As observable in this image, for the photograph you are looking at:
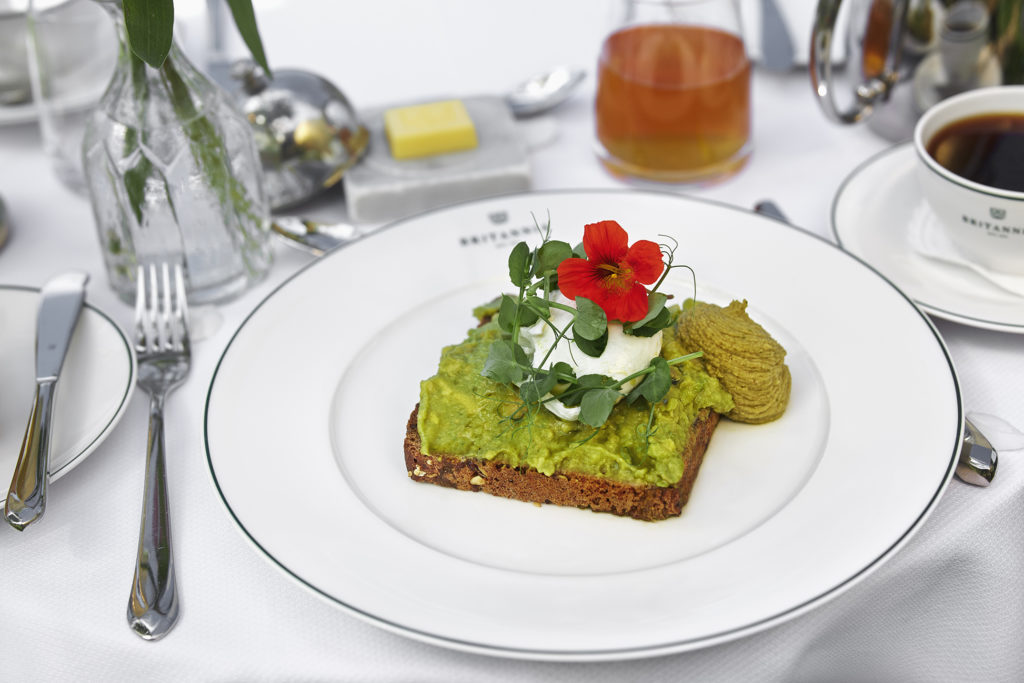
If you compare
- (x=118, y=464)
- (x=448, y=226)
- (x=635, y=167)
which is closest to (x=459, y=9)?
(x=635, y=167)

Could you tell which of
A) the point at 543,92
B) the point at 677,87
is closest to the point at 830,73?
the point at 677,87

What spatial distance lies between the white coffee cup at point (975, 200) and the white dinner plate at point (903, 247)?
0.05 meters

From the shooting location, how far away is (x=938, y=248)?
1506 millimetres

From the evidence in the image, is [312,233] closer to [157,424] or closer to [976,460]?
[157,424]

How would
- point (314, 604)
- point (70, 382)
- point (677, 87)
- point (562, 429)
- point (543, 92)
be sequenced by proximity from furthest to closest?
point (543, 92)
point (677, 87)
point (70, 382)
point (562, 429)
point (314, 604)

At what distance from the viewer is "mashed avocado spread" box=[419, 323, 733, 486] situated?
111 cm

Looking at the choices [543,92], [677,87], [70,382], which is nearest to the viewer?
[70,382]

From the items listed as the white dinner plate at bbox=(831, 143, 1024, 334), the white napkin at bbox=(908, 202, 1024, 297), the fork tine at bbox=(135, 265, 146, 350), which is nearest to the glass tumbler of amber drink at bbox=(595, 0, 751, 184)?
the white dinner plate at bbox=(831, 143, 1024, 334)

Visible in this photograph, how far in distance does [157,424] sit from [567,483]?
561 millimetres

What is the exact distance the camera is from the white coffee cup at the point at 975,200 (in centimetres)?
133

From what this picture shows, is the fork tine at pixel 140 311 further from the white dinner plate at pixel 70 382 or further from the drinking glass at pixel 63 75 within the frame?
the drinking glass at pixel 63 75

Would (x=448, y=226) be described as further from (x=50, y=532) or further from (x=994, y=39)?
(x=994, y=39)

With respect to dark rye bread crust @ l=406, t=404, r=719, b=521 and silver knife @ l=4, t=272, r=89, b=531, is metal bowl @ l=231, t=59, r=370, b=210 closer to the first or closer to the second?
silver knife @ l=4, t=272, r=89, b=531

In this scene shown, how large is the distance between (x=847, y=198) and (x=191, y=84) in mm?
1102
